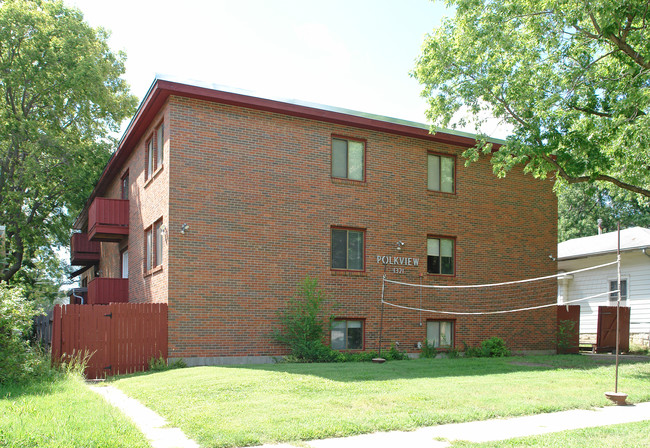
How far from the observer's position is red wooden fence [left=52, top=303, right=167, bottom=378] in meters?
15.0

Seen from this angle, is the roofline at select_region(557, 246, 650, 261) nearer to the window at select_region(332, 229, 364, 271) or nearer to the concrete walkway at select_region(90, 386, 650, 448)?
the window at select_region(332, 229, 364, 271)

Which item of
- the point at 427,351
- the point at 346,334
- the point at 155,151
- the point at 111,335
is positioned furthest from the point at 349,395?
the point at 155,151

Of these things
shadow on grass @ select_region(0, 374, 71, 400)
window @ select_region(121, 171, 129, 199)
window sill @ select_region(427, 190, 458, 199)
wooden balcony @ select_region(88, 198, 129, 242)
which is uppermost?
window @ select_region(121, 171, 129, 199)

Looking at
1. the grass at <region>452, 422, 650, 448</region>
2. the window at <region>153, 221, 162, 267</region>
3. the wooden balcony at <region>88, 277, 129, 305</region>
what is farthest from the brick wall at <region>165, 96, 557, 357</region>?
the grass at <region>452, 422, 650, 448</region>

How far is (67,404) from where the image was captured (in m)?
9.52

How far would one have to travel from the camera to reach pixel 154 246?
1817 cm

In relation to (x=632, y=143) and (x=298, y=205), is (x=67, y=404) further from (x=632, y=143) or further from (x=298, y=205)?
(x=632, y=143)

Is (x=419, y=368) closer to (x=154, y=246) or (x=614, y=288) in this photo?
(x=154, y=246)

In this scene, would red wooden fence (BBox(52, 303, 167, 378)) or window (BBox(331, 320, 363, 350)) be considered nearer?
red wooden fence (BBox(52, 303, 167, 378))

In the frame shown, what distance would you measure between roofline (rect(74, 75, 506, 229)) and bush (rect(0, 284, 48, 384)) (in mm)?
6804

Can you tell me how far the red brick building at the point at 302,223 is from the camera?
16.4m

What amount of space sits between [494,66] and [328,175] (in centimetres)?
581

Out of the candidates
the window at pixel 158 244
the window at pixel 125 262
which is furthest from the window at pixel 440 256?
the window at pixel 125 262

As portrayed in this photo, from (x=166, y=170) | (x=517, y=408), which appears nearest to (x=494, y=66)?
(x=166, y=170)
